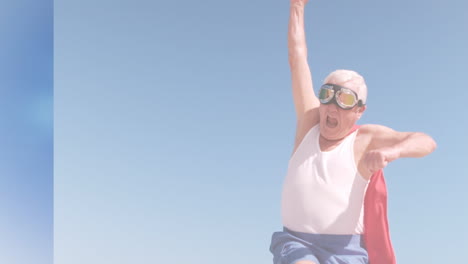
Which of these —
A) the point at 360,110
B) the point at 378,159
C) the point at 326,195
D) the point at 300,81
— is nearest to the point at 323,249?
the point at 326,195

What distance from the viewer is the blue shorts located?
3920mm

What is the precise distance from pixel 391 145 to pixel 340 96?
1.65 ft

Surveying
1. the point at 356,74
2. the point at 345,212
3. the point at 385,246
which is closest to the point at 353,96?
the point at 356,74

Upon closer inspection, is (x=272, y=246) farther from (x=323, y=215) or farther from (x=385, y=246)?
(x=385, y=246)

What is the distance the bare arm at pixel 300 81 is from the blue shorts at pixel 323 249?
31.2 inches

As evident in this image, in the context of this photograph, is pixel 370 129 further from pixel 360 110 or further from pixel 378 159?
pixel 378 159

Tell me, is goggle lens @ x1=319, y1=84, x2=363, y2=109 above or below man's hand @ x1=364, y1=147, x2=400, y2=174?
above

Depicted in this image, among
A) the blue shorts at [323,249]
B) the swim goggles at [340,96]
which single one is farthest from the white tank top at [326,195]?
the swim goggles at [340,96]

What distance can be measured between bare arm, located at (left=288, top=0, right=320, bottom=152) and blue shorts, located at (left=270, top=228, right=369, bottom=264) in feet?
2.60

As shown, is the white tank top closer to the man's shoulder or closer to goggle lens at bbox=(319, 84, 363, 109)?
the man's shoulder

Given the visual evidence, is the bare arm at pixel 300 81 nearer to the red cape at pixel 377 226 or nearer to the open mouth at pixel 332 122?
the open mouth at pixel 332 122

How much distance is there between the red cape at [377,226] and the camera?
402 centimetres

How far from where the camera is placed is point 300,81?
4609 mm

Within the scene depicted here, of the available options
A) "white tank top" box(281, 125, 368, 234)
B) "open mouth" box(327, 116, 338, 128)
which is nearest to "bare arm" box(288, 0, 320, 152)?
"open mouth" box(327, 116, 338, 128)
